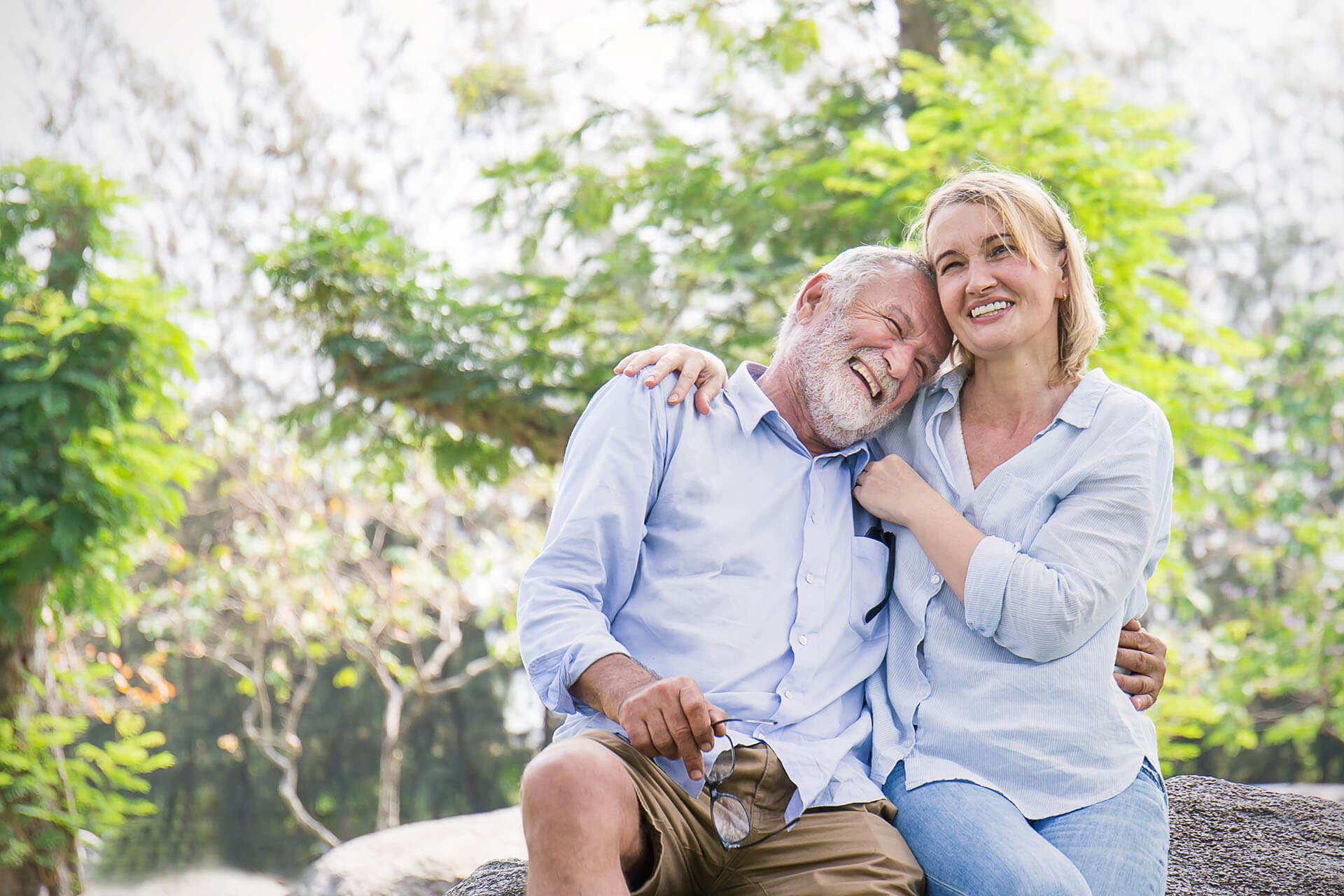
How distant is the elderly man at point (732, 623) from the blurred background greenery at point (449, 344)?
234 cm

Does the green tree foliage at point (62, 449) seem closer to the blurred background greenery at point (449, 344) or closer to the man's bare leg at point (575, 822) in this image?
the blurred background greenery at point (449, 344)

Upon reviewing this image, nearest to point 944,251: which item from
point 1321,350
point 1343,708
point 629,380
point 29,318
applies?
point 629,380

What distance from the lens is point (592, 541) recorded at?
1.74 metres

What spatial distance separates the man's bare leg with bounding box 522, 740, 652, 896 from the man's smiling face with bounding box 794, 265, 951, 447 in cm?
87

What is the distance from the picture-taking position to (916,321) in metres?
2.08

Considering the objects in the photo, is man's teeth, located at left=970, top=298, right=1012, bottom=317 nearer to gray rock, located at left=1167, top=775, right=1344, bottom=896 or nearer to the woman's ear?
the woman's ear

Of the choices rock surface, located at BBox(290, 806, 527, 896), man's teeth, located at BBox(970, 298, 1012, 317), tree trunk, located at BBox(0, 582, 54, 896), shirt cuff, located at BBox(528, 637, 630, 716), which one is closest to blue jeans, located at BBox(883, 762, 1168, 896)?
shirt cuff, located at BBox(528, 637, 630, 716)

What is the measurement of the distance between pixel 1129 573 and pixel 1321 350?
9230 mm

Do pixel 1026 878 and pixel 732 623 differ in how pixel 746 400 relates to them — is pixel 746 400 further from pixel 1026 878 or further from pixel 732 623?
pixel 1026 878

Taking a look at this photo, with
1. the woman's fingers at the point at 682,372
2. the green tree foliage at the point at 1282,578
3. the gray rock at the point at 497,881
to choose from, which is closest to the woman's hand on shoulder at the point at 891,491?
the woman's fingers at the point at 682,372

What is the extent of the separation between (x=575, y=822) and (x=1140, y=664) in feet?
3.89

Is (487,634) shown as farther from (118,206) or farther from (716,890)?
(716,890)

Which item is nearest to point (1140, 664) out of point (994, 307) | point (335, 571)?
point (994, 307)

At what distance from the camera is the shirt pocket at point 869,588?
1.96 metres
